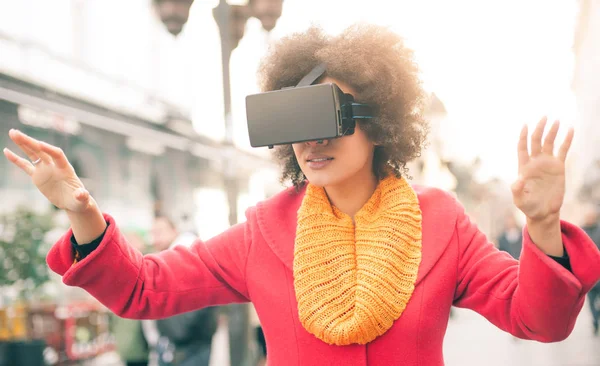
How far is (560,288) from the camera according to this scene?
1584 millimetres

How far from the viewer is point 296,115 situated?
1810mm

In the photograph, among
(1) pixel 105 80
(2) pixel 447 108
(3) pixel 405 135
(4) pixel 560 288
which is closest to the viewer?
(4) pixel 560 288

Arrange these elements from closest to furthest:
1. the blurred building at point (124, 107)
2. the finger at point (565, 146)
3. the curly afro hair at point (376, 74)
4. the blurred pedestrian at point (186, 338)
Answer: the finger at point (565, 146)
the curly afro hair at point (376, 74)
the blurred pedestrian at point (186, 338)
the blurred building at point (124, 107)

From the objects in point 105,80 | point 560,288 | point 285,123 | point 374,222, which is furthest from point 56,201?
point 105,80

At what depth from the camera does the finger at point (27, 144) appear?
1731 millimetres

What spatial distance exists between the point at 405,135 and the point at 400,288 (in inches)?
20.1

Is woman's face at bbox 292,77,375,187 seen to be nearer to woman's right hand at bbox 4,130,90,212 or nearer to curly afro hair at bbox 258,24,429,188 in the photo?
curly afro hair at bbox 258,24,429,188

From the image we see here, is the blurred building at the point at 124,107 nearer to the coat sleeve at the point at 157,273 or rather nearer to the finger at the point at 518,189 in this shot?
the coat sleeve at the point at 157,273

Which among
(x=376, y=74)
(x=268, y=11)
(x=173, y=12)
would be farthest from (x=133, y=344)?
(x=376, y=74)

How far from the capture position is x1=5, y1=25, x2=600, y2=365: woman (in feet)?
5.87

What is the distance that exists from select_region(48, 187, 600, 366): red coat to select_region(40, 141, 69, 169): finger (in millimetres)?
200

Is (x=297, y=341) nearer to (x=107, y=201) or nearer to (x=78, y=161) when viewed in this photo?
(x=78, y=161)

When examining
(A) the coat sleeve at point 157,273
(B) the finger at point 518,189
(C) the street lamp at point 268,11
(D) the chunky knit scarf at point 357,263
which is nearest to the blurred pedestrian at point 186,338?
(C) the street lamp at point 268,11

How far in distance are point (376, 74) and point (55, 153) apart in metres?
0.93
